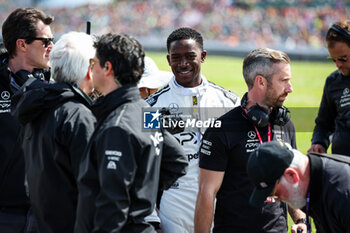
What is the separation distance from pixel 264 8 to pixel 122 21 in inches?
483

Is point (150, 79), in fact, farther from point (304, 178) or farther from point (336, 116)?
point (304, 178)

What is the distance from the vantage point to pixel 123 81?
3059mm

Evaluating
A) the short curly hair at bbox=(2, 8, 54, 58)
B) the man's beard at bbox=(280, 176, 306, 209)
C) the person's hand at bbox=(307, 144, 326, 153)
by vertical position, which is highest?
the short curly hair at bbox=(2, 8, 54, 58)

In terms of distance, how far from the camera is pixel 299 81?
2672 cm

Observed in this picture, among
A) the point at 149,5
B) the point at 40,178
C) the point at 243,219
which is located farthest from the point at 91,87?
the point at 149,5

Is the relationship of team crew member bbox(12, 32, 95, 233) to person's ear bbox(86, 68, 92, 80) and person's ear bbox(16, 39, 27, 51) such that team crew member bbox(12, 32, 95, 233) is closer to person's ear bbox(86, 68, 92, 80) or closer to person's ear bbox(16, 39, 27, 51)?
person's ear bbox(86, 68, 92, 80)

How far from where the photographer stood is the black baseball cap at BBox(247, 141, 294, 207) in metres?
2.76

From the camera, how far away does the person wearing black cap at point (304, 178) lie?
2.71 metres

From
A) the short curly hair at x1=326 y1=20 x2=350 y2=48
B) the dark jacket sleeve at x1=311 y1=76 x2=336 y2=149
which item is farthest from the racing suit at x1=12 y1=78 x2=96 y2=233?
the dark jacket sleeve at x1=311 y1=76 x2=336 y2=149

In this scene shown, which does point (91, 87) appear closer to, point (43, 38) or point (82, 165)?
point (82, 165)

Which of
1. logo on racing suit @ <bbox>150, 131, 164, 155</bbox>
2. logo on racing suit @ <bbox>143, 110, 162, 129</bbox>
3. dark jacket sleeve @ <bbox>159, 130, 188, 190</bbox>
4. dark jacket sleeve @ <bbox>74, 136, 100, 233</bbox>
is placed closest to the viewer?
dark jacket sleeve @ <bbox>74, 136, 100, 233</bbox>

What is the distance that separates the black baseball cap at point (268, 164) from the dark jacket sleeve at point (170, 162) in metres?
0.61

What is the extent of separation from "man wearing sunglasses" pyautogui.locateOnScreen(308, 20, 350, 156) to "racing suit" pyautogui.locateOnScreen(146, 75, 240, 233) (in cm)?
98

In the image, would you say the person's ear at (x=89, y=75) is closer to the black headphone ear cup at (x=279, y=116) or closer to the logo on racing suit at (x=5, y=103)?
the logo on racing suit at (x=5, y=103)
